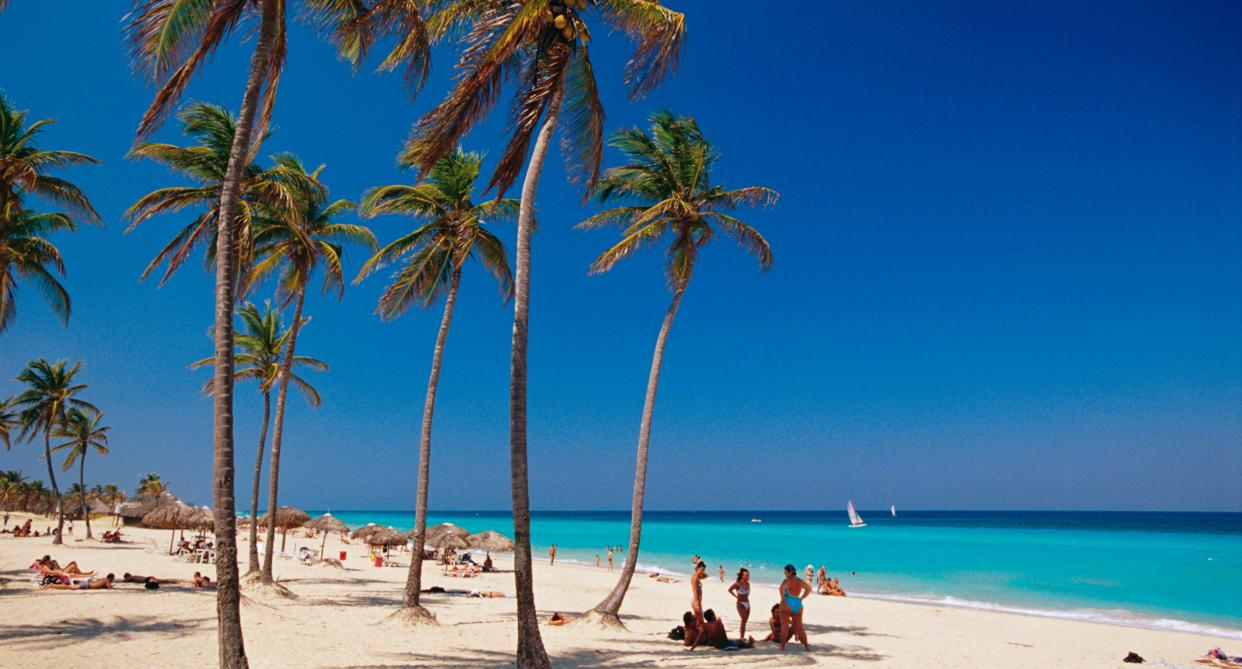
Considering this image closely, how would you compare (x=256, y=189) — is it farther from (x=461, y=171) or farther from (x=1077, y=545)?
(x=1077, y=545)

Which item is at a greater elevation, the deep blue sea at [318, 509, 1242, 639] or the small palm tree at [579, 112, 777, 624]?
the small palm tree at [579, 112, 777, 624]

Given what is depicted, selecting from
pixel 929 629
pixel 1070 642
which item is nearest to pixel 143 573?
pixel 929 629

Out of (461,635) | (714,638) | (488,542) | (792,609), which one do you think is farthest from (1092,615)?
(488,542)

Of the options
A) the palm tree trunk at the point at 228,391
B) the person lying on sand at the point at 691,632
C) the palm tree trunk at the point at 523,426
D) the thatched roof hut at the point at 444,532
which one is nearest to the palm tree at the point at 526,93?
the palm tree trunk at the point at 523,426

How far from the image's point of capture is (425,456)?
1241 cm

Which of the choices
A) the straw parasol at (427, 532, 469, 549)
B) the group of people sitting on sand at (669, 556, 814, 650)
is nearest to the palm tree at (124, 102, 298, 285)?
the group of people sitting on sand at (669, 556, 814, 650)

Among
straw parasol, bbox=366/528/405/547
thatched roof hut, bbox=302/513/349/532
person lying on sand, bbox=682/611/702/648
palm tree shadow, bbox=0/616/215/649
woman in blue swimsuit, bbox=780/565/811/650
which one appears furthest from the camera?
thatched roof hut, bbox=302/513/349/532

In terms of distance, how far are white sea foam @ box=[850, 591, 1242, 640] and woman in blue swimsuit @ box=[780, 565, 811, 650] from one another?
13148 millimetres

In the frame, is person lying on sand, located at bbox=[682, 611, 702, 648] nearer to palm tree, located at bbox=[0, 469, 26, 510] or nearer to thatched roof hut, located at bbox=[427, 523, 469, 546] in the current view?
thatched roof hut, located at bbox=[427, 523, 469, 546]

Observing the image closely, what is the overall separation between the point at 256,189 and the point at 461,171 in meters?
3.84

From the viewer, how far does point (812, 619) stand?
15.9 m

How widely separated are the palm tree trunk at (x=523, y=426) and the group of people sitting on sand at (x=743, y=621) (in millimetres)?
3400

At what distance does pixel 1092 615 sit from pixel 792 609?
15361 millimetres

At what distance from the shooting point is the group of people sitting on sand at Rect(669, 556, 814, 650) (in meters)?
10.5
